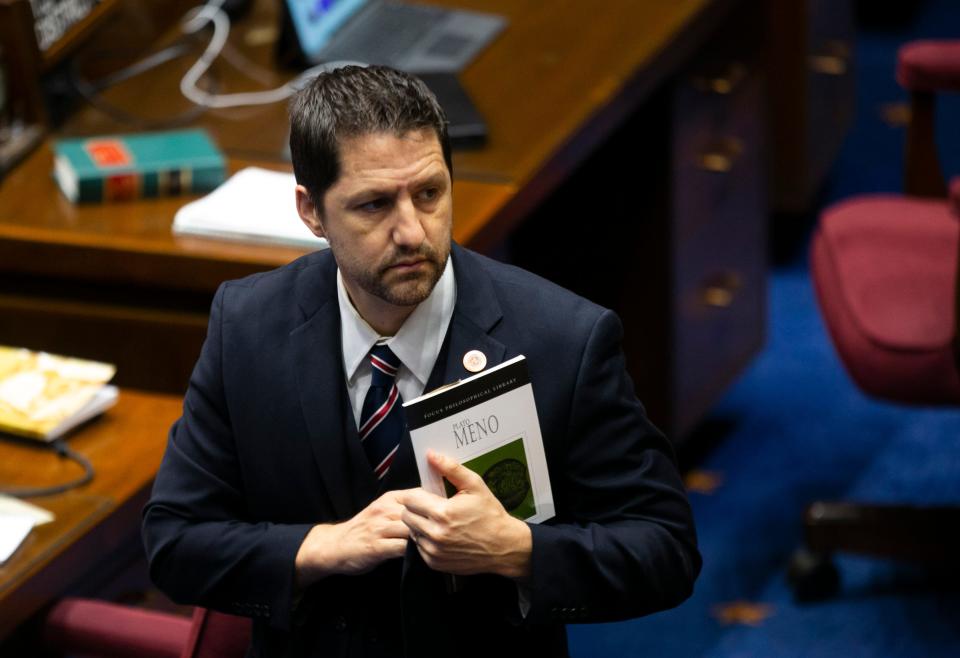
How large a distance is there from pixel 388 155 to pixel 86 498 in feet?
2.65

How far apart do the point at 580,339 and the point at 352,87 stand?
321 millimetres

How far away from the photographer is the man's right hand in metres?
1.54

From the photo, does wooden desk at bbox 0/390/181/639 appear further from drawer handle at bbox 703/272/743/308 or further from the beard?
drawer handle at bbox 703/272/743/308

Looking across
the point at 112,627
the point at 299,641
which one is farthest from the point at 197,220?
the point at 299,641

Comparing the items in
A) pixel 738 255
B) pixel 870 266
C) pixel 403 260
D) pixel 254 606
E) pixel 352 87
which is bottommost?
pixel 738 255

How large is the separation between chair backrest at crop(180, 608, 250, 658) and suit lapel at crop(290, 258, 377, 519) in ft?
0.84

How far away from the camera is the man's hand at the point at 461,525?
148 cm

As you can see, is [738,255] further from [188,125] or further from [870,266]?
[188,125]

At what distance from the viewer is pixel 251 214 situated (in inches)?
97.2

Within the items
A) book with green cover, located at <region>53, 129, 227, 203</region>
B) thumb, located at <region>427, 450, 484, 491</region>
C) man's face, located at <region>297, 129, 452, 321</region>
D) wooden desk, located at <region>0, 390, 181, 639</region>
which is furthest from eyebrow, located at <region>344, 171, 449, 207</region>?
book with green cover, located at <region>53, 129, 227, 203</region>

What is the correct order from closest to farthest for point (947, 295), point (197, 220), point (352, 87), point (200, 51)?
1. point (352, 87)
2. point (197, 220)
3. point (947, 295)
4. point (200, 51)

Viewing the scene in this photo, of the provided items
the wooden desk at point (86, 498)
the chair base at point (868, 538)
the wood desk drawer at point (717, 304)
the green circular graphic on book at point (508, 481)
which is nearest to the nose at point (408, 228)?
the green circular graphic on book at point (508, 481)

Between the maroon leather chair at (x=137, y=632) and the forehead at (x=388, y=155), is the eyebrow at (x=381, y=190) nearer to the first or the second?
the forehead at (x=388, y=155)

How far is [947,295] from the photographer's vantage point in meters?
2.77
